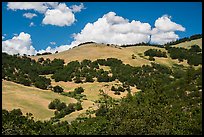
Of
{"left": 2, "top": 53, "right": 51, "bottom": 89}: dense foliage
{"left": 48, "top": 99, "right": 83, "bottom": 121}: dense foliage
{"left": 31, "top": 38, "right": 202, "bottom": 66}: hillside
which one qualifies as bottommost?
{"left": 48, "top": 99, "right": 83, "bottom": 121}: dense foliage

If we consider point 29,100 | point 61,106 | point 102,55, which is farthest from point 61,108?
point 102,55

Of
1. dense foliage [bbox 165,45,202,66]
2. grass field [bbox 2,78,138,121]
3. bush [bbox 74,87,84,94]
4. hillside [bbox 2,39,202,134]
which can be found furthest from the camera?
dense foliage [bbox 165,45,202,66]

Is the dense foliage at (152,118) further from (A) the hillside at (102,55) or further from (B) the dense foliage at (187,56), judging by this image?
(B) the dense foliage at (187,56)

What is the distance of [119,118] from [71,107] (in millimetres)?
34819

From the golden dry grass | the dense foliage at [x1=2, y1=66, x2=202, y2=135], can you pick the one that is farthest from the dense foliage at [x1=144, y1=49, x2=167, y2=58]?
the dense foliage at [x1=2, y1=66, x2=202, y2=135]

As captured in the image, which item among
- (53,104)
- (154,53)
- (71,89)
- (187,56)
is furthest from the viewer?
(187,56)

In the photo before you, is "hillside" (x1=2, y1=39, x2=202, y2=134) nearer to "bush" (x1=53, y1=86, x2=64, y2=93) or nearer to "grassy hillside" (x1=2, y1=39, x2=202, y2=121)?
"grassy hillside" (x1=2, y1=39, x2=202, y2=121)

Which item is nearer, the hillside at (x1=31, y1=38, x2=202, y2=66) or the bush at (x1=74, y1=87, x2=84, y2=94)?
the bush at (x1=74, y1=87, x2=84, y2=94)

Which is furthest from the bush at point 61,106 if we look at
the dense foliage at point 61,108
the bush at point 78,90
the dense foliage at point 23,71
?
the dense foliage at point 23,71

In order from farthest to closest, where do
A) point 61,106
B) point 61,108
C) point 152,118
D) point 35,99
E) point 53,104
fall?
1. point 35,99
2. point 53,104
3. point 61,106
4. point 61,108
5. point 152,118

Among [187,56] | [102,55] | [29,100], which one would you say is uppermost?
[187,56]

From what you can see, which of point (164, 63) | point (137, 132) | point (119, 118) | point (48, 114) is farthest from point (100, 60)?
point (137, 132)

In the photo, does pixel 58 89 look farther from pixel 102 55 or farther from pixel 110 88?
pixel 102 55

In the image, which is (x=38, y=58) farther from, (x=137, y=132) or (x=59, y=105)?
(x=137, y=132)
